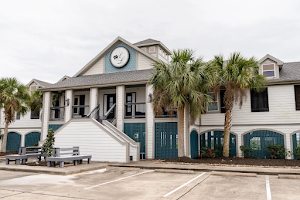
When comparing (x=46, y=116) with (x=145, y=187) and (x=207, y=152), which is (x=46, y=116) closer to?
(x=207, y=152)

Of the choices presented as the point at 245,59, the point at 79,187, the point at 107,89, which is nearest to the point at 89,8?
the point at 107,89

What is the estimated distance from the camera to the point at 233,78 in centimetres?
1614

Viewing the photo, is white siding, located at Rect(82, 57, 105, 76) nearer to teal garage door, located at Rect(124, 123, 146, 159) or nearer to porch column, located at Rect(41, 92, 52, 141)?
porch column, located at Rect(41, 92, 52, 141)

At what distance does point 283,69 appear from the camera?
761 inches

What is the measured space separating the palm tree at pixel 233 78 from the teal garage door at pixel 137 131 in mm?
5366

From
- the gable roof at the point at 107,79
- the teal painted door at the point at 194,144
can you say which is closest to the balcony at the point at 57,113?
the gable roof at the point at 107,79

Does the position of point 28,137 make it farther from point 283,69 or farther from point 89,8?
point 283,69

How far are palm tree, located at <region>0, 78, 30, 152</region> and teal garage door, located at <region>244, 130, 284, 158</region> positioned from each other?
17.7m

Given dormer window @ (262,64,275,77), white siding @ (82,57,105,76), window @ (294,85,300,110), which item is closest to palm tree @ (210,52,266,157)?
dormer window @ (262,64,275,77)

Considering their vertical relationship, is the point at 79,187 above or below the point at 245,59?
below

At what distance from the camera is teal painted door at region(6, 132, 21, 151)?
25266 millimetres

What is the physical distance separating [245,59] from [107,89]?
11.0 metres

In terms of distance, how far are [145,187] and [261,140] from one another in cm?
1232

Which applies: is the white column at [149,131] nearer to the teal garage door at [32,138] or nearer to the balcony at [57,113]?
the balcony at [57,113]
